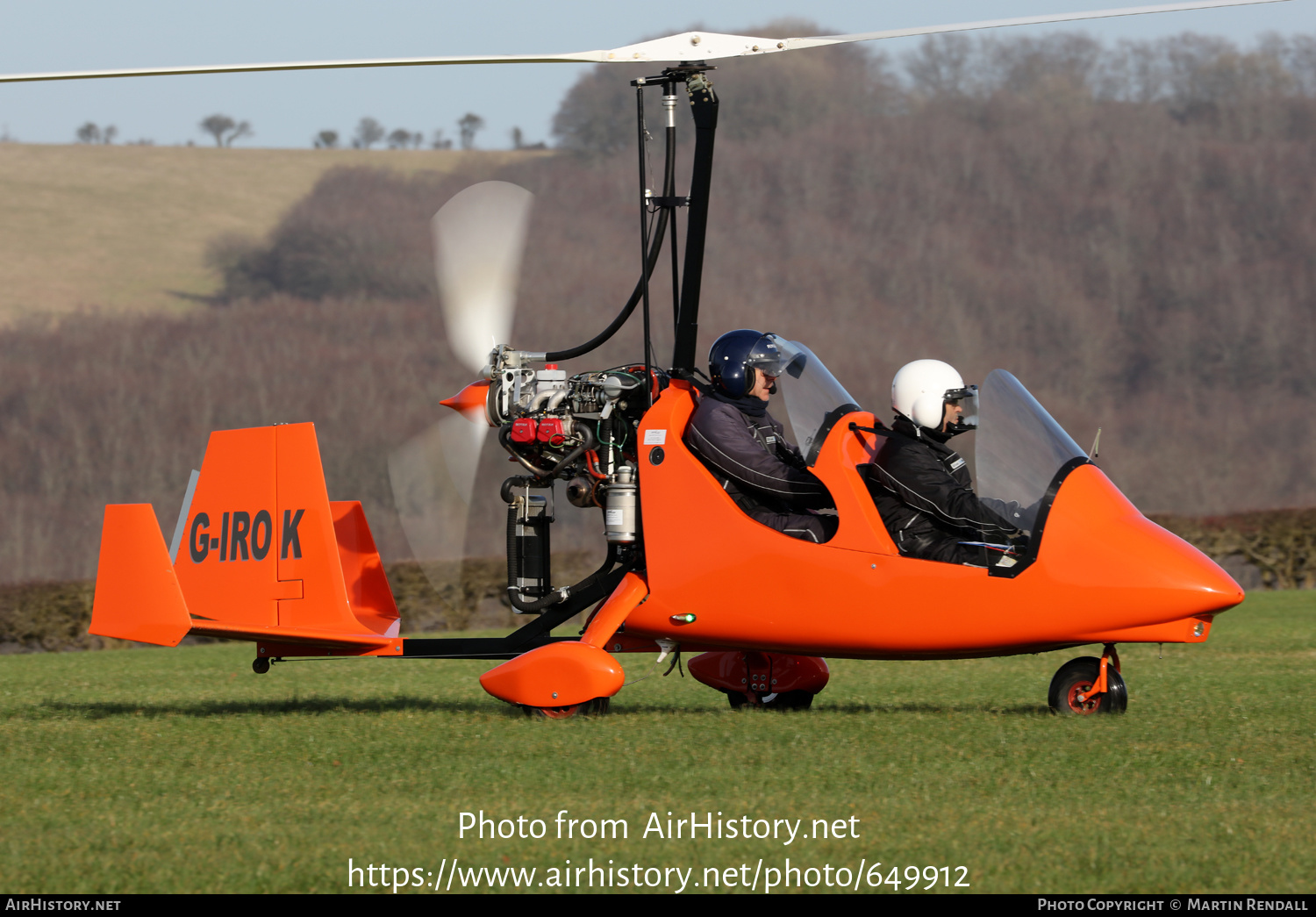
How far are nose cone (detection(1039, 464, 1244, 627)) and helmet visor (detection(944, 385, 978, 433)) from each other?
1.94ft

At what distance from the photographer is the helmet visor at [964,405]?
7238 mm

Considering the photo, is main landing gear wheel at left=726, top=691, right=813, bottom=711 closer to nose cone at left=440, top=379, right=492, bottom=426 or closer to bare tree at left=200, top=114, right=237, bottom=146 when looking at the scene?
nose cone at left=440, top=379, right=492, bottom=426

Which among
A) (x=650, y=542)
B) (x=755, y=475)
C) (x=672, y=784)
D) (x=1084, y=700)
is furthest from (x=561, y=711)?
(x=1084, y=700)

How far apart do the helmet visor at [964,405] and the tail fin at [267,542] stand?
3.32 meters

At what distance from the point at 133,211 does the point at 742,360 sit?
36.1m

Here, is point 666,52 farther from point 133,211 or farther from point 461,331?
point 133,211

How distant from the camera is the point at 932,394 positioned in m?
7.23

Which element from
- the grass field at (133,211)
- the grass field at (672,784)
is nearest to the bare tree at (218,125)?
the grass field at (133,211)

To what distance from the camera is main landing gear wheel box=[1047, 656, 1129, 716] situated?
7.18m

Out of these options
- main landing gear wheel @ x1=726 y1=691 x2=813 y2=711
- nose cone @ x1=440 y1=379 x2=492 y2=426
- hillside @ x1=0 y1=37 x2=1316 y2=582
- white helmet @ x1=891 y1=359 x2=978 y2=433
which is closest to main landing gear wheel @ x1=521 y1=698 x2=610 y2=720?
main landing gear wheel @ x1=726 y1=691 x2=813 y2=711

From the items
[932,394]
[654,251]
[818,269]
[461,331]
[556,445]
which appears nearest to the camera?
[932,394]

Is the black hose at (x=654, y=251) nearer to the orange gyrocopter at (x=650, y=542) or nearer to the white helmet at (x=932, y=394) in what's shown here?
the orange gyrocopter at (x=650, y=542)

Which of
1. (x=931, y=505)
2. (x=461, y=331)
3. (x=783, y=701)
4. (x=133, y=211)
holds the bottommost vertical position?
(x=783, y=701)

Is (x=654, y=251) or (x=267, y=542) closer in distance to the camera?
(x=654, y=251)
